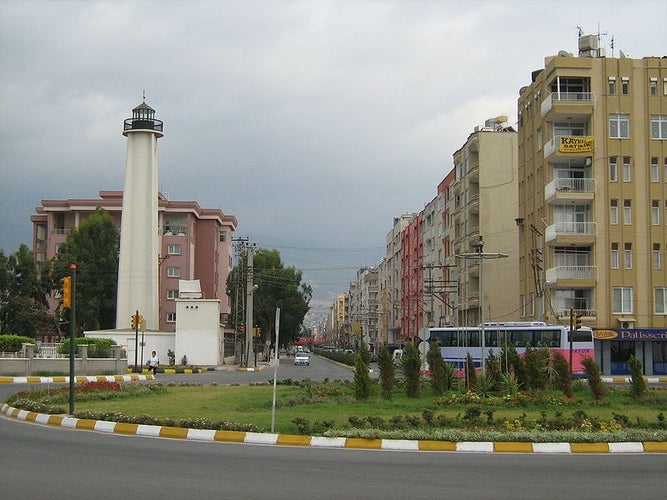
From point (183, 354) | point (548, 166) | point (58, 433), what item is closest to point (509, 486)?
point (58, 433)

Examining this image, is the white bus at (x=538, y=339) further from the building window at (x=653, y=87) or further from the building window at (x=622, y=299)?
the building window at (x=653, y=87)

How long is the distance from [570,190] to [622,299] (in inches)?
298

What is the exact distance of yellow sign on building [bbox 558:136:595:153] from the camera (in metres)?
53.1

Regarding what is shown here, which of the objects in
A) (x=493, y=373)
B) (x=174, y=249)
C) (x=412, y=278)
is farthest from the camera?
(x=412, y=278)

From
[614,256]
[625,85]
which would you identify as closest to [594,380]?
[614,256]

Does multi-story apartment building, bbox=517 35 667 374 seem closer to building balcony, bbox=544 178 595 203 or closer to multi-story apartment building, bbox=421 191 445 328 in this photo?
building balcony, bbox=544 178 595 203

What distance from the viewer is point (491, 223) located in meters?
68.2

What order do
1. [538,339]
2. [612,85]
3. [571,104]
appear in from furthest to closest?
1. [612,85]
2. [571,104]
3. [538,339]

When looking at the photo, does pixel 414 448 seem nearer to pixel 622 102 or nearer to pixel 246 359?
pixel 622 102

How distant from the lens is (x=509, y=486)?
11.7 m

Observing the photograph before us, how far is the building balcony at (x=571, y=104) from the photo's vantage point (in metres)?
53.4

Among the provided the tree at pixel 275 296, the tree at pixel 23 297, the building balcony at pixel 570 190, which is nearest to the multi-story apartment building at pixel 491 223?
the building balcony at pixel 570 190

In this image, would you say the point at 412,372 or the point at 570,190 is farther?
the point at 570,190

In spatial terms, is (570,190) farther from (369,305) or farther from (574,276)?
(369,305)
